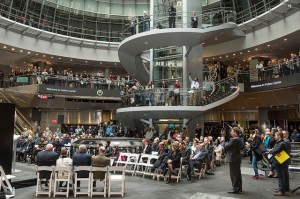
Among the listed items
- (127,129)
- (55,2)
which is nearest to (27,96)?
(127,129)

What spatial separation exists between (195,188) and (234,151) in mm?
1833

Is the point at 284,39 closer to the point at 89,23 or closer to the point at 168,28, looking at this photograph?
Result: the point at 168,28

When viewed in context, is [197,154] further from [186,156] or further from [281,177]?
[281,177]

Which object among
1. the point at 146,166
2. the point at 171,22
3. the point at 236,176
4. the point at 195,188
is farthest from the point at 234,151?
the point at 171,22

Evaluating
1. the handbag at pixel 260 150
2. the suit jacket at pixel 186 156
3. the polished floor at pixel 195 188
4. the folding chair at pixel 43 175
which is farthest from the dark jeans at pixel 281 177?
the folding chair at pixel 43 175

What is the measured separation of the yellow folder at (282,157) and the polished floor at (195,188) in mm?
946

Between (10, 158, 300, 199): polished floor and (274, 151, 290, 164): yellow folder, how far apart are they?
3.10 feet

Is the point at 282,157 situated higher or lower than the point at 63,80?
lower

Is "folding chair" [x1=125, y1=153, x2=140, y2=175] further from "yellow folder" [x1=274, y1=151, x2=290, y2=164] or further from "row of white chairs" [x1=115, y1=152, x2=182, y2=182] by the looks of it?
"yellow folder" [x1=274, y1=151, x2=290, y2=164]

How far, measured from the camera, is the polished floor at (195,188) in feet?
28.7

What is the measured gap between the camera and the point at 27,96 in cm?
2755

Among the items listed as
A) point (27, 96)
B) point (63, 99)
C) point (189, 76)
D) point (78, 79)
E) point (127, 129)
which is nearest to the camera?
point (189, 76)

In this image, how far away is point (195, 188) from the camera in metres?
9.93

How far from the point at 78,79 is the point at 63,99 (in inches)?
140
